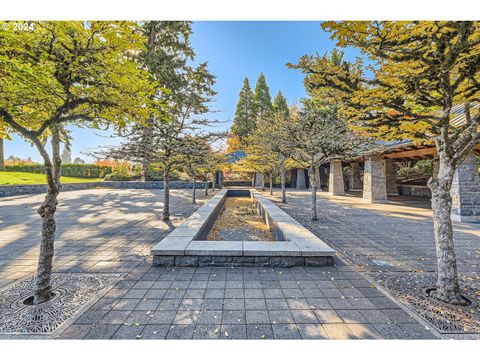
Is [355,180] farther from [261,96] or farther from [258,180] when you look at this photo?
[261,96]

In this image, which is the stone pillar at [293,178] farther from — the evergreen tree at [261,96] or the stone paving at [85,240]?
the stone paving at [85,240]

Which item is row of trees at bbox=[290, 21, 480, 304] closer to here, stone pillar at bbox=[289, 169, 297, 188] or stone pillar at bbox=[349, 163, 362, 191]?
stone pillar at bbox=[349, 163, 362, 191]

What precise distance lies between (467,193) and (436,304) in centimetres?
855

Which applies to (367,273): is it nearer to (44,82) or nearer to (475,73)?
(475,73)

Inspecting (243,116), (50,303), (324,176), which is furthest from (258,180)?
(50,303)

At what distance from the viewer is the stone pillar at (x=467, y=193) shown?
27.1 ft

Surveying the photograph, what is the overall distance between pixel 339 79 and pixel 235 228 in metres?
5.74

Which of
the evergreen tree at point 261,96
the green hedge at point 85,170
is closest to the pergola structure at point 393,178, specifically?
the evergreen tree at point 261,96

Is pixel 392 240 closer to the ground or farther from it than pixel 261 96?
closer to the ground

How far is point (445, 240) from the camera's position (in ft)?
9.98

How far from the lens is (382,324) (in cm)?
248

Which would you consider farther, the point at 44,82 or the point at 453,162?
the point at 453,162
